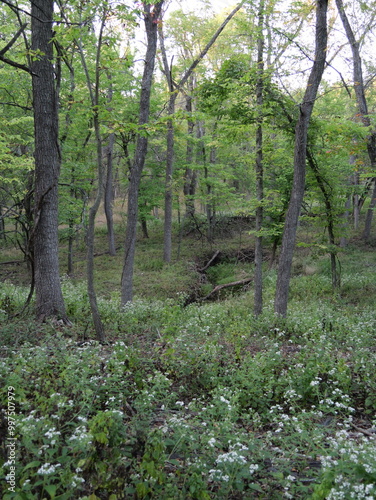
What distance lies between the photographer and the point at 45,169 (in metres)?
6.82

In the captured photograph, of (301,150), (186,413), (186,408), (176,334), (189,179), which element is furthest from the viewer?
(189,179)

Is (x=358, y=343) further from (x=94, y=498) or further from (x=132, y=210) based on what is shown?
(x=132, y=210)

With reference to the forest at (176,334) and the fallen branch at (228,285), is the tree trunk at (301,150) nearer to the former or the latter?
the forest at (176,334)

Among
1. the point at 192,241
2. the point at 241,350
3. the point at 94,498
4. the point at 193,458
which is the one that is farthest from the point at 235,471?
the point at 192,241

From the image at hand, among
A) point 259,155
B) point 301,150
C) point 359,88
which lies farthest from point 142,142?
point 359,88

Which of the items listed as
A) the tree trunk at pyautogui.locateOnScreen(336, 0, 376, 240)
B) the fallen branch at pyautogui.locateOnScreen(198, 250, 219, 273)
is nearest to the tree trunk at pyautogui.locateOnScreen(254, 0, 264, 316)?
the tree trunk at pyautogui.locateOnScreen(336, 0, 376, 240)

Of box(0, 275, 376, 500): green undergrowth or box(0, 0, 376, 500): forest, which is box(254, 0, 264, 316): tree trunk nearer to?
box(0, 0, 376, 500): forest

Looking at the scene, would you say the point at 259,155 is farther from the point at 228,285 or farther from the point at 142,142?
the point at 228,285

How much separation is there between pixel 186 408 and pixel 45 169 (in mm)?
5203

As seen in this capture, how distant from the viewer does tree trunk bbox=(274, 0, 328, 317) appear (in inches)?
317

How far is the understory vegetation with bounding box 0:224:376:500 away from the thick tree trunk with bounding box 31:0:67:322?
711 millimetres

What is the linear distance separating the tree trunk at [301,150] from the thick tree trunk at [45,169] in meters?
5.59

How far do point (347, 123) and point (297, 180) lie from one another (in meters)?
3.06

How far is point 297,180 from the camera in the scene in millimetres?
8773
